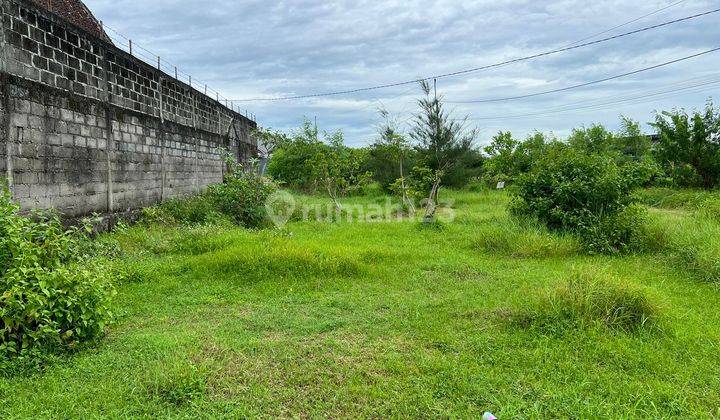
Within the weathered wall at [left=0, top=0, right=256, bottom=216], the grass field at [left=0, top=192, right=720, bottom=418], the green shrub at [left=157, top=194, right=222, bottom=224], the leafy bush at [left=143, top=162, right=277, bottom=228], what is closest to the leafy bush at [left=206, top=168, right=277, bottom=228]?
the leafy bush at [left=143, top=162, right=277, bottom=228]

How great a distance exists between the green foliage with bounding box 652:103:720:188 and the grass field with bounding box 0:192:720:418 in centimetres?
819

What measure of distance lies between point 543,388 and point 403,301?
160 cm

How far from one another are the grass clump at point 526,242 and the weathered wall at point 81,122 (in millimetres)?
5473

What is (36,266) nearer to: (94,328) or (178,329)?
(94,328)

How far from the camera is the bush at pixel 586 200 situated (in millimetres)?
5789

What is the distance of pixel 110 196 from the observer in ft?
21.6

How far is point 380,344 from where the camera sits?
2.93 m

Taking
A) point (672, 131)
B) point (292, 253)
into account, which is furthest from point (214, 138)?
point (672, 131)

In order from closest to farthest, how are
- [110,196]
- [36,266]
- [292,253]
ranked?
[36,266] < [292,253] < [110,196]

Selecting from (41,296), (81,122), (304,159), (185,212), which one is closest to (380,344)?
(41,296)

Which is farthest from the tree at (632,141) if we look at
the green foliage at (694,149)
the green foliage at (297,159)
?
the green foliage at (297,159)

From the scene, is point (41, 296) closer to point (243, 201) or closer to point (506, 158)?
point (243, 201)

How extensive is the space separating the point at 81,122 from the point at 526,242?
607 cm

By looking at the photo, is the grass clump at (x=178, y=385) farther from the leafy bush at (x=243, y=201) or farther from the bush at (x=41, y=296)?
the leafy bush at (x=243, y=201)
